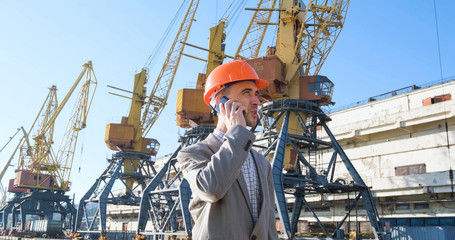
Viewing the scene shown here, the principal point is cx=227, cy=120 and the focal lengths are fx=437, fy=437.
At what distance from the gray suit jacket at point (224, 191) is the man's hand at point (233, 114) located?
0.33 ft

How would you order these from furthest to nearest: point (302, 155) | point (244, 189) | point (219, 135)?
point (302, 155) → point (219, 135) → point (244, 189)

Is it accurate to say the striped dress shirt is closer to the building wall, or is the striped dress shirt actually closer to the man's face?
the man's face

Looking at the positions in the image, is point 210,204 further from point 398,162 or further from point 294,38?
point 398,162

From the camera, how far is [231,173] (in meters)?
2.80

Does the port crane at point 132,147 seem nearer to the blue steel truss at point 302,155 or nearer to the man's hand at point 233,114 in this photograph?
the blue steel truss at point 302,155

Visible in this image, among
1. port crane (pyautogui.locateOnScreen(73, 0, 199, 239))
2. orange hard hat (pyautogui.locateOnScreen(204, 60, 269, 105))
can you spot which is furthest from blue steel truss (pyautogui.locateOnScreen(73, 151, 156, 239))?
orange hard hat (pyautogui.locateOnScreen(204, 60, 269, 105))

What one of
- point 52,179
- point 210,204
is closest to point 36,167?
point 52,179

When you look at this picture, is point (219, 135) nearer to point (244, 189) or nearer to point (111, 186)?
point (244, 189)

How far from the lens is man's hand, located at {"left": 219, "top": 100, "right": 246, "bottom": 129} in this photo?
3121 mm

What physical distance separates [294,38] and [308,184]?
11191mm

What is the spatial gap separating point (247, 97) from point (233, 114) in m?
0.33

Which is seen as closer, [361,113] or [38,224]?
[361,113]

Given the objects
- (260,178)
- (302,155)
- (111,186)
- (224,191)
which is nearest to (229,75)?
(260,178)

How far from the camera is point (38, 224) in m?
63.2
